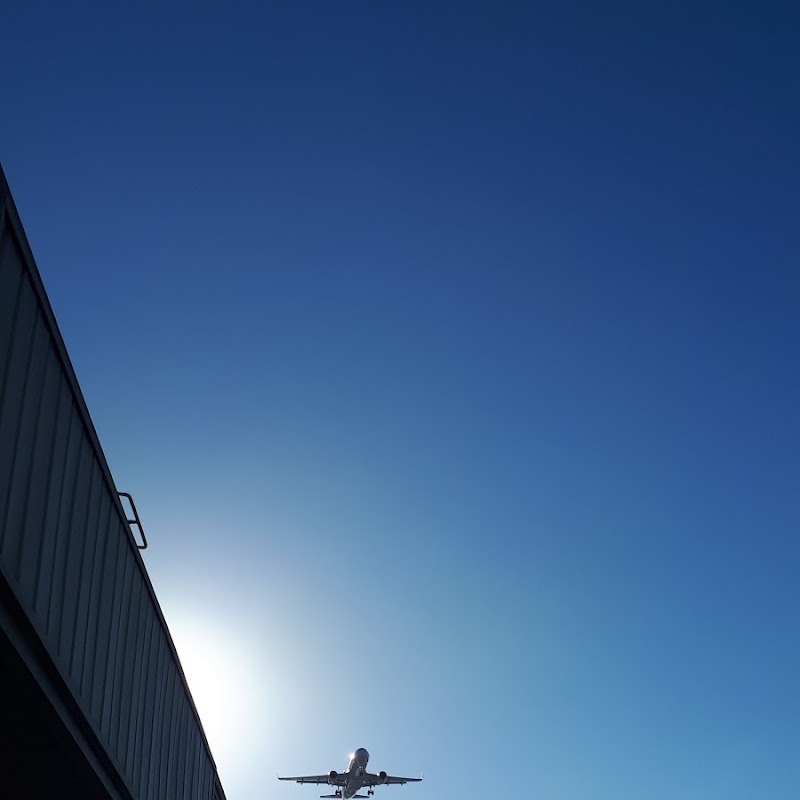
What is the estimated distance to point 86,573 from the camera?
1031 cm

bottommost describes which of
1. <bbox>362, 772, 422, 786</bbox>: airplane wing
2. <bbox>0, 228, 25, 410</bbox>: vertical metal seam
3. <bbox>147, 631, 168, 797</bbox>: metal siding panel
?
<bbox>147, 631, 168, 797</bbox>: metal siding panel

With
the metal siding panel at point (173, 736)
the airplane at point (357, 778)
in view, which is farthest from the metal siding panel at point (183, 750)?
the airplane at point (357, 778)

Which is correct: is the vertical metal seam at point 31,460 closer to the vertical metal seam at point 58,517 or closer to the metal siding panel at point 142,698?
the vertical metal seam at point 58,517

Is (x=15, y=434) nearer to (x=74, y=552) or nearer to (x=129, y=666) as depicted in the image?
(x=74, y=552)

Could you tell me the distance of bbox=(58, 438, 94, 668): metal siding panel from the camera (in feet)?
31.3

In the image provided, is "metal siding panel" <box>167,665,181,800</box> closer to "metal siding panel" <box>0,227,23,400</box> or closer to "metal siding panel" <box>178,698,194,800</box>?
"metal siding panel" <box>178,698,194,800</box>

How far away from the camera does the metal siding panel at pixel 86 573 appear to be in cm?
990

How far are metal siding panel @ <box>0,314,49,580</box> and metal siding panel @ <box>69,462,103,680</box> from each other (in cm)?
185

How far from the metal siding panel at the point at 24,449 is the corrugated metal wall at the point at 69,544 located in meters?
0.01

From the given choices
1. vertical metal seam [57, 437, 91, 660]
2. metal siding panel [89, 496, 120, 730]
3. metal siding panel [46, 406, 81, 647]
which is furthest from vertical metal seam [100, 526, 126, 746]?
metal siding panel [46, 406, 81, 647]

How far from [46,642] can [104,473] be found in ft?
8.74

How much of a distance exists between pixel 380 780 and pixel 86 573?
7504 cm

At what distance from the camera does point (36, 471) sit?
8.84 m

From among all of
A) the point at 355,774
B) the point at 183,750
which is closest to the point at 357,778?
the point at 355,774
